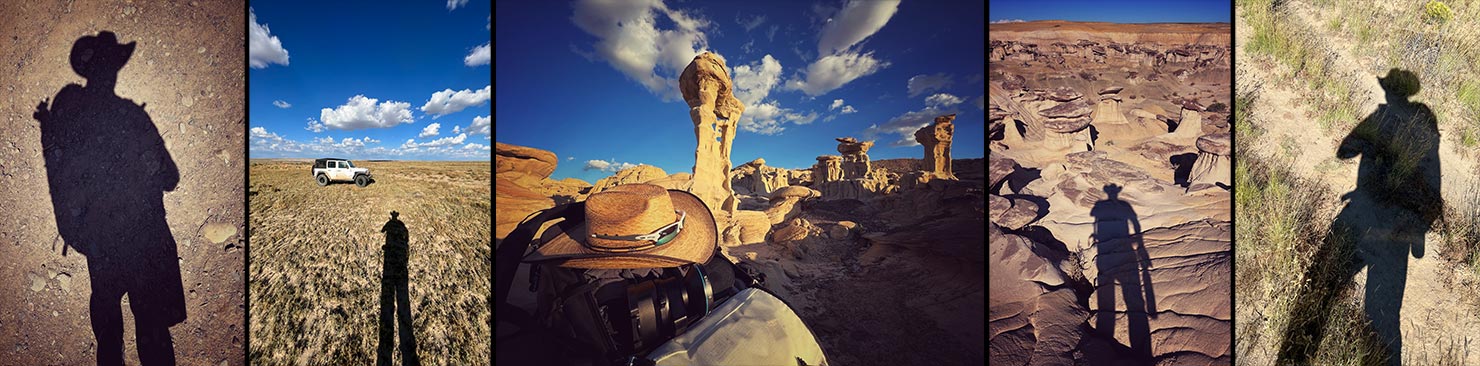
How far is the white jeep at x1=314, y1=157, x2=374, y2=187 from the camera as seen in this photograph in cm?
267

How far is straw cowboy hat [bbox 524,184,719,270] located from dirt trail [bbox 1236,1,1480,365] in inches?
143

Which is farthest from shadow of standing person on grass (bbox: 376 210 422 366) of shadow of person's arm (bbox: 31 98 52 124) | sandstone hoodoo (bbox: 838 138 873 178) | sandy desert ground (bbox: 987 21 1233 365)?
sandy desert ground (bbox: 987 21 1233 365)

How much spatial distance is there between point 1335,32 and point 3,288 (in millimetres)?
Answer: 9628

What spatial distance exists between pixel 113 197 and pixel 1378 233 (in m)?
8.41

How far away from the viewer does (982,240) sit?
255cm

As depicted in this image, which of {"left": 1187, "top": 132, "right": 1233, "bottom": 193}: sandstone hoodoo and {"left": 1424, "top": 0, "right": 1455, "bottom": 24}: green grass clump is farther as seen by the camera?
{"left": 1424, "top": 0, "right": 1455, "bottom": 24}: green grass clump

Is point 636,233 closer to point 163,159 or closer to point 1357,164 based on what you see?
point 163,159

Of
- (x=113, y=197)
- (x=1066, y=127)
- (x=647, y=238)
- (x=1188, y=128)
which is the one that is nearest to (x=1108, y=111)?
(x=1066, y=127)

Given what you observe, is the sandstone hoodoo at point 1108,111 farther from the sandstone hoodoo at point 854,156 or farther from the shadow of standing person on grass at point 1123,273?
the sandstone hoodoo at point 854,156

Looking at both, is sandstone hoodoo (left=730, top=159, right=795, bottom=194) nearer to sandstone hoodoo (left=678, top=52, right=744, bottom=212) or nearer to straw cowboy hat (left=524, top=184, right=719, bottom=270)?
sandstone hoodoo (left=678, top=52, right=744, bottom=212)

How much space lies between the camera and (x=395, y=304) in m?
2.68

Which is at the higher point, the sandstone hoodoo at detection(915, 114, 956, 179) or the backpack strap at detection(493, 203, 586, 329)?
the sandstone hoodoo at detection(915, 114, 956, 179)

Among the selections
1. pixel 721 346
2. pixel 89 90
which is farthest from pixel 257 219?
pixel 721 346

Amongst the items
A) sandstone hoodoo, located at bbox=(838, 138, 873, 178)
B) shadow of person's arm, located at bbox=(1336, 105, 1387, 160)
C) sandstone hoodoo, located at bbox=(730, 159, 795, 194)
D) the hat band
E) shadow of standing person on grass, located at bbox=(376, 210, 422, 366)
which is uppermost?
shadow of person's arm, located at bbox=(1336, 105, 1387, 160)
